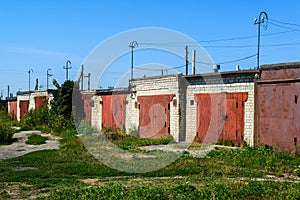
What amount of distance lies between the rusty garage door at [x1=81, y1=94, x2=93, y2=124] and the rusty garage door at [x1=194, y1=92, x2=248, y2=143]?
392 inches

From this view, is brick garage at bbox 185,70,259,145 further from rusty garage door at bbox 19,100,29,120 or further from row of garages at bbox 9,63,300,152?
rusty garage door at bbox 19,100,29,120

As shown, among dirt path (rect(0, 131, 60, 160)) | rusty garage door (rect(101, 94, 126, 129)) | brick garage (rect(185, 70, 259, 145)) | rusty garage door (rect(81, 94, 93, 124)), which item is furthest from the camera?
rusty garage door (rect(81, 94, 93, 124))

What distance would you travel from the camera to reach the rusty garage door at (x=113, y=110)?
2085 centimetres

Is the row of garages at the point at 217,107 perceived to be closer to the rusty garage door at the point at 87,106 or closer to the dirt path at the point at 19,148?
the rusty garage door at the point at 87,106

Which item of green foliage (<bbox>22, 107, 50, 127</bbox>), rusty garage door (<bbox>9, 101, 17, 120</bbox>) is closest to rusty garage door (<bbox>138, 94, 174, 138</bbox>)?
green foliage (<bbox>22, 107, 50, 127</bbox>)

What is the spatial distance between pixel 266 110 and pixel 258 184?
621 centimetres

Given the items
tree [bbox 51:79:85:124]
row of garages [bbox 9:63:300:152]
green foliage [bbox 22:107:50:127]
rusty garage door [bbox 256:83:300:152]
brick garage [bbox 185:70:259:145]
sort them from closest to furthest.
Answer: rusty garage door [bbox 256:83:300:152] → row of garages [bbox 9:63:300:152] → brick garage [bbox 185:70:259:145] → tree [bbox 51:79:85:124] → green foliage [bbox 22:107:50:127]

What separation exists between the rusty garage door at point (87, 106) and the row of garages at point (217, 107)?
246 centimetres

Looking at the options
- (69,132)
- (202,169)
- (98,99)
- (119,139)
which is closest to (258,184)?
(202,169)

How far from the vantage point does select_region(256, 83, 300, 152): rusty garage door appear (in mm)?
11930

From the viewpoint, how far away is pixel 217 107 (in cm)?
1476

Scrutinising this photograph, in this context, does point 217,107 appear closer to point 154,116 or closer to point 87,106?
point 154,116

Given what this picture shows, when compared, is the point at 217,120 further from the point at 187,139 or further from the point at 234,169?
the point at 234,169

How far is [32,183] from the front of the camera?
770 cm
